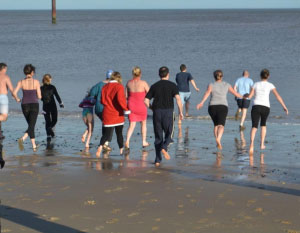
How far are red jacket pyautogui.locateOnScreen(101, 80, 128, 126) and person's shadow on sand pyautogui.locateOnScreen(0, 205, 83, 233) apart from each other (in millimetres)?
3742

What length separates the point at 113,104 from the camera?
11.5 metres

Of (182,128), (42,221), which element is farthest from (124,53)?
(42,221)

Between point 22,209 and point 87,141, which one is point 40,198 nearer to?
point 22,209

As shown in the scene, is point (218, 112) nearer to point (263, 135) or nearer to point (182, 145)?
point (263, 135)

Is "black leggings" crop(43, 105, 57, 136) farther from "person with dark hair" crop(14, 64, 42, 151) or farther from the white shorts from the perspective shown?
the white shorts

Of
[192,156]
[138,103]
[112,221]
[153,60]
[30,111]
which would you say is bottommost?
[112,221]

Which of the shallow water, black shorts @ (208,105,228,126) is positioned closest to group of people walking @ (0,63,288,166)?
black shorts @ (208,105,228,126)

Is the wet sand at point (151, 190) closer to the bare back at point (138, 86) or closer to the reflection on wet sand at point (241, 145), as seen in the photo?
the reflection on wet sand at point (241, 145)

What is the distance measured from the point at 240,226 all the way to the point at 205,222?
0.41 metres

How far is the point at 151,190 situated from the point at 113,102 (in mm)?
2828

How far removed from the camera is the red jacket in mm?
11469

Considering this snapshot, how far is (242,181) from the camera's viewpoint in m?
9.74

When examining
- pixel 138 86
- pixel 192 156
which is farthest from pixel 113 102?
pixel 192 156

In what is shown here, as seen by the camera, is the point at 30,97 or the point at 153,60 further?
the point at 153,60
